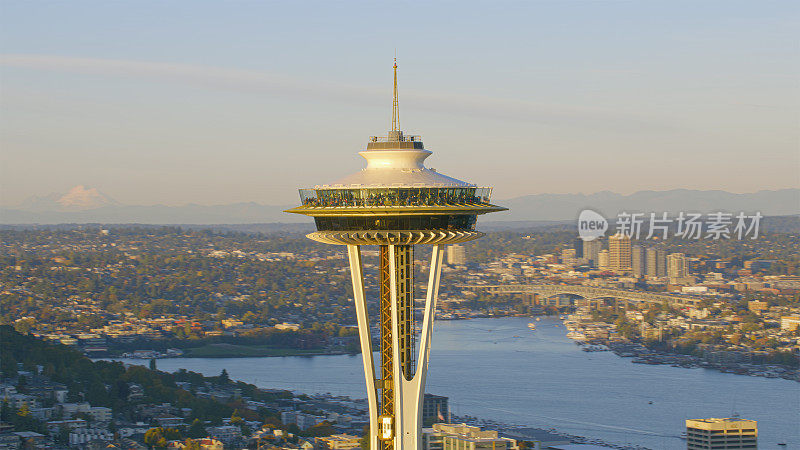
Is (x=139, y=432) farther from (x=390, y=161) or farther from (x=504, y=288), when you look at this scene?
(x=504, y=288)

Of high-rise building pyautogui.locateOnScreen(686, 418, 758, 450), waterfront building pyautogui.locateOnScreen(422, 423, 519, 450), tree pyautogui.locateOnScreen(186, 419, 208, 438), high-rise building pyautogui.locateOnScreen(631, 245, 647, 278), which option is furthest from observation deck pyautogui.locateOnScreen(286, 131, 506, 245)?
high-rise building pyautogui.locateOnScreen(631, 245, 647, 278)

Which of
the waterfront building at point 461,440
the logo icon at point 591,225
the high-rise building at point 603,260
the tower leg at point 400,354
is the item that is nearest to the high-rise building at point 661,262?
the high-rise building at point 603,260

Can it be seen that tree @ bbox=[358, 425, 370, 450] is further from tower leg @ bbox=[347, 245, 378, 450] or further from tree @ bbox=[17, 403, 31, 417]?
tower leg @ bbox=[347, 245, 378, 450]

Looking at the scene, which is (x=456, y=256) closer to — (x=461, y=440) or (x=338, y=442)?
(x=338, y=442)

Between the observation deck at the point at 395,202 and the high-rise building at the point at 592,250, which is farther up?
the observation deck at the point at 395,202

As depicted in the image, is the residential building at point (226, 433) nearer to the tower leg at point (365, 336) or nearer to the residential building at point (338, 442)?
the residential building at point (338, 442)

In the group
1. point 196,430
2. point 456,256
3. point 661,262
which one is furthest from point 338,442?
point 661,262
